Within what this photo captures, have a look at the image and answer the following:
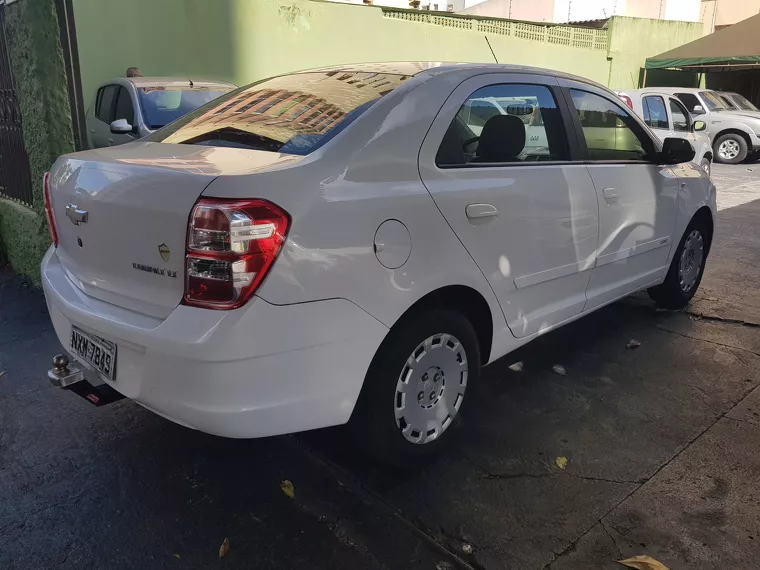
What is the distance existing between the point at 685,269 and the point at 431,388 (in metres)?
2.94

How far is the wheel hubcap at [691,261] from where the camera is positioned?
4.71m

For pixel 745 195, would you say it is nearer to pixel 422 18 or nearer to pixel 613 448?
pixel 422 18

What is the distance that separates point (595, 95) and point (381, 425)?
93.7 inches

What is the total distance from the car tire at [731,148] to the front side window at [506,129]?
13.4 metres

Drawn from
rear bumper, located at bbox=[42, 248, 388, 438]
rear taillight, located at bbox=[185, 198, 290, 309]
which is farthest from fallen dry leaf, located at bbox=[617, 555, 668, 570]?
rear taillight, located at bbox=[185, 198, 290, 309]

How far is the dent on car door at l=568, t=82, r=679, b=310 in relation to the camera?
3.57 metres

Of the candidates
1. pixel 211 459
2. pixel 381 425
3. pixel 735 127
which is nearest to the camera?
pixel 381 425

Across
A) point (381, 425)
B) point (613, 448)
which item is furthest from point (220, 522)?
point (613, 448)

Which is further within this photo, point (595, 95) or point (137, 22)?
point (137, 22)

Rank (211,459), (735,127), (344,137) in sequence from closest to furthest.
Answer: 1. (344,137)
2. (211,459)
3. (735,127)

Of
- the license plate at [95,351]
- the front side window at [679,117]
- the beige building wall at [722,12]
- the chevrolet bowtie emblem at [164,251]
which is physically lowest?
the license plate at [95,351]

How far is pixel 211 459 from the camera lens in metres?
2.93

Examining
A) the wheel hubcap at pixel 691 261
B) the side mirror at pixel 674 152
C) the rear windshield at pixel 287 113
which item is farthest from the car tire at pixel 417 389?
the wheel hubcap at pixel 691 261

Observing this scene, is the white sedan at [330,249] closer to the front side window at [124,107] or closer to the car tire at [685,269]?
A: the car tire at [685,269]
